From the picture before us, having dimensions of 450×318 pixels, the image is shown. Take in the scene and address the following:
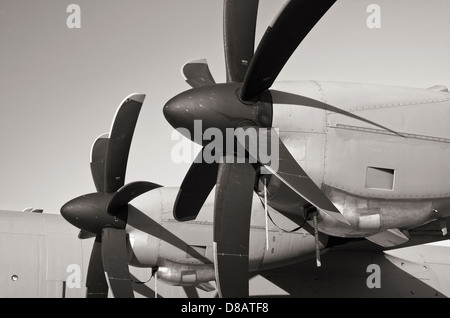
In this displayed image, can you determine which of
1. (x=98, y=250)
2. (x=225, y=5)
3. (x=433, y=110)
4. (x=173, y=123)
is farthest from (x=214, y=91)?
(x=98, y=250)

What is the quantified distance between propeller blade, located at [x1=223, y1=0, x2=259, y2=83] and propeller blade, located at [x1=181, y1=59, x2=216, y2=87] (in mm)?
768

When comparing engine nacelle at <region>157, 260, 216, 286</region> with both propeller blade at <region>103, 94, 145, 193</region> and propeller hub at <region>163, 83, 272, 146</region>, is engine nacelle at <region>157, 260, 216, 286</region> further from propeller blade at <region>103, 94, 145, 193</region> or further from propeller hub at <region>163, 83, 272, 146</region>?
propeller hub at <region>163, 83, 272, 146</region>

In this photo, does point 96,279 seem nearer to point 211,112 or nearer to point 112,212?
point 112,212

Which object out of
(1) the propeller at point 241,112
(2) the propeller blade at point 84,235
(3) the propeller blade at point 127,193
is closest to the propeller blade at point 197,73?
(1) the propeller at point 241,112

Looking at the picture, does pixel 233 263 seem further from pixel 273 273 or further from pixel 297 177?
pixel 273 273

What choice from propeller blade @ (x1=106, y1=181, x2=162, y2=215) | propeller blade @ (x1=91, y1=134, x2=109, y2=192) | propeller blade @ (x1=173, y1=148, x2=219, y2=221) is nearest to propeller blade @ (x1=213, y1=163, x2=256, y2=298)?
propeller blade @ (x1=173, y1=148, x2=219, y2=221)

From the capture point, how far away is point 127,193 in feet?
37.0

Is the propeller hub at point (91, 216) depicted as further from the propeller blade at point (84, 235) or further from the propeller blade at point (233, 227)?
the propeller blade at point (233, 227)

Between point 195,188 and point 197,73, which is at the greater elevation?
point 197,73

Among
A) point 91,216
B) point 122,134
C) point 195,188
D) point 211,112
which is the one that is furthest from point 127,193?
point 211,112

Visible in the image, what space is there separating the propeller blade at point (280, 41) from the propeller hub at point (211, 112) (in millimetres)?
177

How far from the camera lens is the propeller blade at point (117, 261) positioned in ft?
35.3

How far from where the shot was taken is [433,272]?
14023 mm

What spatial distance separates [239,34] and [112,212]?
4.37 meters
